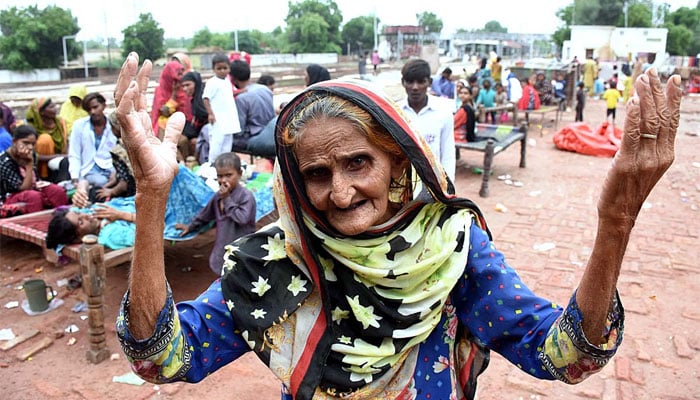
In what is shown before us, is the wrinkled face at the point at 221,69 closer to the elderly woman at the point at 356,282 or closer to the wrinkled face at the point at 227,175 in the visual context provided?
the wrinkled face at the point at 227,175

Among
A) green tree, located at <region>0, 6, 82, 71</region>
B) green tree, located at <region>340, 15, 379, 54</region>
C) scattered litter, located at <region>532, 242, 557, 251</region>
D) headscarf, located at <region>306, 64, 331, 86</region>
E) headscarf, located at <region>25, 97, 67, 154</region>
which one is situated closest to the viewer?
scattered litter, located at <region>532, 242, 557, 251</region>

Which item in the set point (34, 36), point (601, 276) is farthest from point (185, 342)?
point (34, 36)

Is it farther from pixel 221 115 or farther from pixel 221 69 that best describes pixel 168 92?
pixel 221 115

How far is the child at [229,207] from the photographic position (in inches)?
175

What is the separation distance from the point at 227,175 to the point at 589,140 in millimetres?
9110

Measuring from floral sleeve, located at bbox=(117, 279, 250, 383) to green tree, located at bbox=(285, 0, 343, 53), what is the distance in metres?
70.8

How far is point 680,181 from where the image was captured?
8.89 metres

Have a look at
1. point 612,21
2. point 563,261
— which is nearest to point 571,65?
point 563,261

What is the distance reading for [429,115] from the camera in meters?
4.71

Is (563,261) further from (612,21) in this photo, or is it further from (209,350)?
(612,21)

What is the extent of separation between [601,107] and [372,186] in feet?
67.4

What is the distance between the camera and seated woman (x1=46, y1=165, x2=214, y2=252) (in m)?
4.72

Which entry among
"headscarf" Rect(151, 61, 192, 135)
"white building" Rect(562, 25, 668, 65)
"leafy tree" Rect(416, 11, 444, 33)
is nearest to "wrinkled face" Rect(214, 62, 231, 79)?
"headscarf" Rect(151, 61, 192, 135)

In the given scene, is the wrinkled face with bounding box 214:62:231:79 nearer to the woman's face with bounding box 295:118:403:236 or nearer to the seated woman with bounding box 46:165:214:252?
the seated woman with bounding box 46:165:214:252
